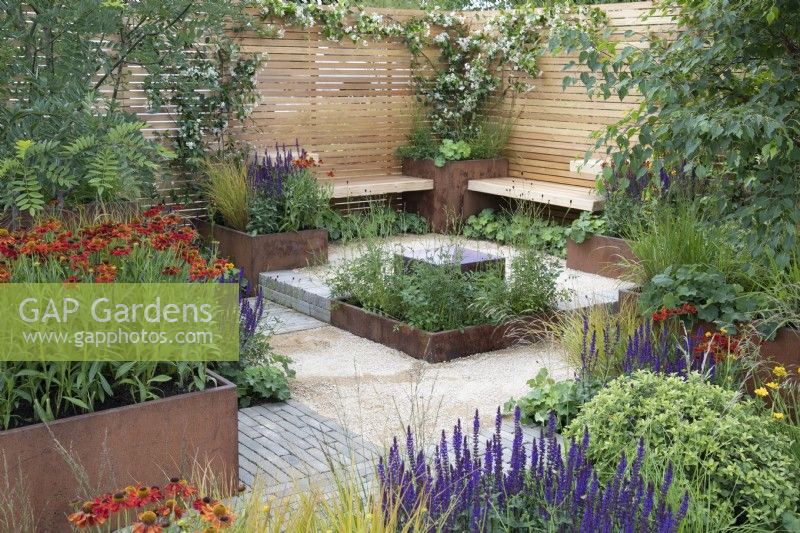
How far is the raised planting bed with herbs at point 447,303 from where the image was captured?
5.72 m

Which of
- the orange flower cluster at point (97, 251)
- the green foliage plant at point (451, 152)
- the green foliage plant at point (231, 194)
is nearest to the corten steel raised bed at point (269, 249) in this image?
the green foliage plant at point (231, 194)

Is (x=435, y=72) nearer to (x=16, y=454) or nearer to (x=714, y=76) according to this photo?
(x=714, y=76)

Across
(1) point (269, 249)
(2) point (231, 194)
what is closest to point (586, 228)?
(1) point (269, 249)

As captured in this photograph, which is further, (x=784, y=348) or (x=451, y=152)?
(x=451, y=152)

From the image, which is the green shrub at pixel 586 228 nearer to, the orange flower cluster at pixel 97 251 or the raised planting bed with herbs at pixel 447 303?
the raised planting bed with herbs at pixel 447 303

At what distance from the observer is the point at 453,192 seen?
949cm

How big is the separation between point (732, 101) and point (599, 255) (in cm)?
319

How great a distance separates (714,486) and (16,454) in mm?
2363

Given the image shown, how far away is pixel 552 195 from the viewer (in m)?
8.52

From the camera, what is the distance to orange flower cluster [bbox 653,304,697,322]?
4504mm

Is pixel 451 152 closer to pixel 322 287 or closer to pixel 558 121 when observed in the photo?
pixel 558 121

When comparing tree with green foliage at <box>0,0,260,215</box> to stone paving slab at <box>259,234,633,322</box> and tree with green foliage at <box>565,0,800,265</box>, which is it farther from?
stone paving slab at <box>259,234,633,322</box>

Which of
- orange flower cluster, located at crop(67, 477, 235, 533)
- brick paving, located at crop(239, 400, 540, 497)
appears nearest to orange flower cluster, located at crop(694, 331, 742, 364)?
brick paving, located at crop(239, 400, 540, 497)

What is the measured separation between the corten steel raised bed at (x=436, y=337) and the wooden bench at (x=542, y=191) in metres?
2.37
